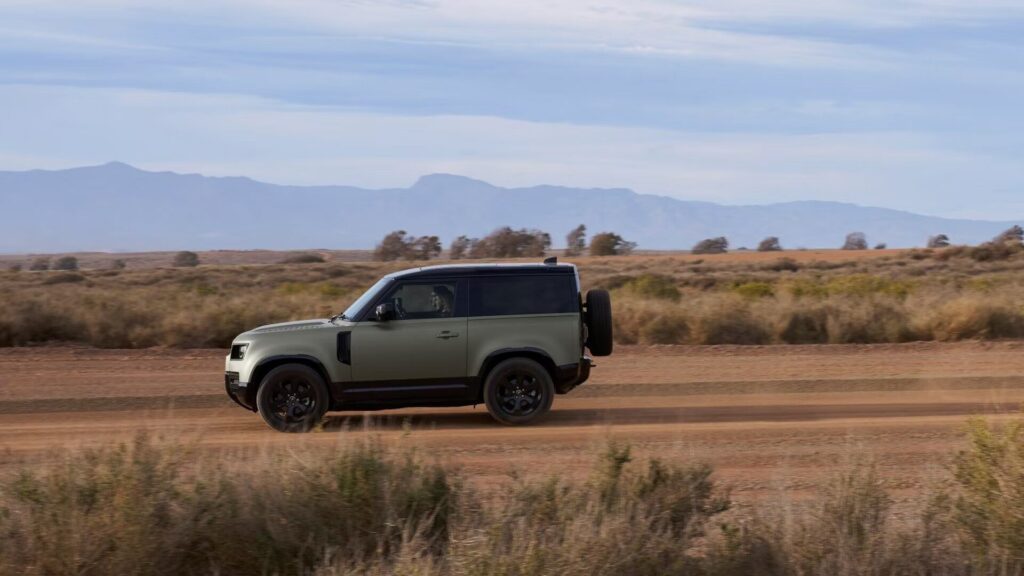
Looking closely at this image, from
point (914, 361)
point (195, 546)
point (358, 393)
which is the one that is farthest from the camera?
point (914, 361)

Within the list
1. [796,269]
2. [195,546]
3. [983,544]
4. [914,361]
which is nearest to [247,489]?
[195,546]

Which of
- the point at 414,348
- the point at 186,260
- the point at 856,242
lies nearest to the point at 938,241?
the point at 856,242

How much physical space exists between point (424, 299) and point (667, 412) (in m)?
3.76

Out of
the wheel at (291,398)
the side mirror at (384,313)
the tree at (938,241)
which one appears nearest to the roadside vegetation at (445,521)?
the wheel at (291,398)

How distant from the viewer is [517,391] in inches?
564

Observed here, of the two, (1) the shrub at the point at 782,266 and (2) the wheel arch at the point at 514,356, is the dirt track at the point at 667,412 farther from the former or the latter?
(1) the shrub at the point at 782,266

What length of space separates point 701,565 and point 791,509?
3.01 ft

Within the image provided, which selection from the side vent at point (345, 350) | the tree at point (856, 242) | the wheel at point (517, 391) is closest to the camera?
the side vent at point (345, 350)

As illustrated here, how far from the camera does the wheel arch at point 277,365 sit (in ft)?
45.3

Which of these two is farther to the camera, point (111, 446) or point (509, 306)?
point (509, 306)

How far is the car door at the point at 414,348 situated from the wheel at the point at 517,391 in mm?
340

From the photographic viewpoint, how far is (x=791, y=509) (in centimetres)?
821

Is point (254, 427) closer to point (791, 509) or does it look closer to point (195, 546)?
point (195, 546)

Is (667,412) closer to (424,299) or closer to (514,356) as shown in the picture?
(514,356)
